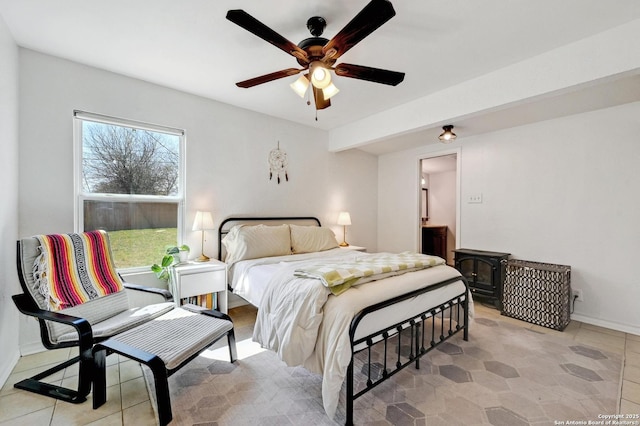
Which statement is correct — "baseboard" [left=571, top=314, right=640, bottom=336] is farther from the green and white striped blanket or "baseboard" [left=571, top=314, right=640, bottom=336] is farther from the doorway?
the doorway

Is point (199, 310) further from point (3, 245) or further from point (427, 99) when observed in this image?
point (427, 99)

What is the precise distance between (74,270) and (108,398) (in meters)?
0.96

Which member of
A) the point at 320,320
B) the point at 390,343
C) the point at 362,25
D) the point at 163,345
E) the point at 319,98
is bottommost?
the point at 390,343

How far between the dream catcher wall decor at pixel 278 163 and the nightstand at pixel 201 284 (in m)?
1.55

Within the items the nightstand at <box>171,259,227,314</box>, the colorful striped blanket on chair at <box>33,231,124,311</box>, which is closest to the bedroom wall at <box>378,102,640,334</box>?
the nightstand at <box>171,259,227,314</box>

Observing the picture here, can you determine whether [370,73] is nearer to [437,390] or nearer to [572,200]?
[437,390]

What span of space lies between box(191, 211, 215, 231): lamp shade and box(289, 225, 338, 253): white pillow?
1071mm

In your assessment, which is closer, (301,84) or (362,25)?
(362,25)

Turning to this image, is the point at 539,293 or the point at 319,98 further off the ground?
the point at 319,98

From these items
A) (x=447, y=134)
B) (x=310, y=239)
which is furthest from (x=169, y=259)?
(x=447, y=134)

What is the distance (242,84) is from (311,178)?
2.32 meters

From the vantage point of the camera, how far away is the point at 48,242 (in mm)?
2031

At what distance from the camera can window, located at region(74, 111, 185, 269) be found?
8.99 ft

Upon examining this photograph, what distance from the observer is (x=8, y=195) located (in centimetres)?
213
